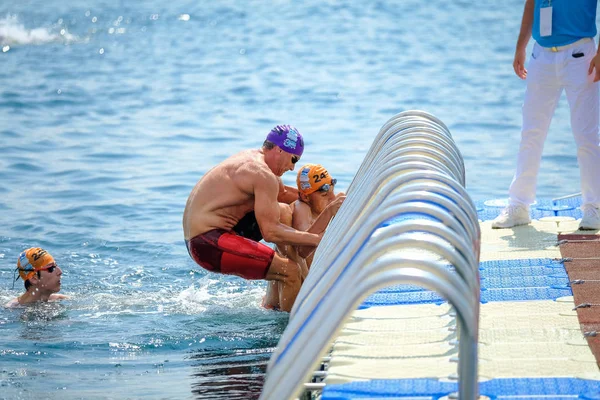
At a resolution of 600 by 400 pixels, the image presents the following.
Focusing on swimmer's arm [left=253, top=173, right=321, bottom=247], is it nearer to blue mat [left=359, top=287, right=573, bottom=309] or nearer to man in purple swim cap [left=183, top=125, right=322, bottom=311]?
man in purple swim cap [left=183, top=125, right=322, bottom=311]

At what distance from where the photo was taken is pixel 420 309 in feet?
17.0

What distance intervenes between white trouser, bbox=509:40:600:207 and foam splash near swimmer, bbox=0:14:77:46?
2153 centimetres

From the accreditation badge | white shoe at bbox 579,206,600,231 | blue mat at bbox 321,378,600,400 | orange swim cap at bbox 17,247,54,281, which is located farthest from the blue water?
the accreditation badge

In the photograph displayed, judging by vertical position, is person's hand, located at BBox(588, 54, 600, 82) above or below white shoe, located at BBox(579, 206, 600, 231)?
above

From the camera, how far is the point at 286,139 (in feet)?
21.5

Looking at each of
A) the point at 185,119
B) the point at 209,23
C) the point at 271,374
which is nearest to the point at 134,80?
the point at 185,119

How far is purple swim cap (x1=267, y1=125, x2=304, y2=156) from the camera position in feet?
21.5

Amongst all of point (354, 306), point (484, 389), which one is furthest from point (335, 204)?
point (354, 306)

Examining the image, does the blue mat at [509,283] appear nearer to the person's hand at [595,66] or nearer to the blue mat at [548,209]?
the person's hand at [595,66]

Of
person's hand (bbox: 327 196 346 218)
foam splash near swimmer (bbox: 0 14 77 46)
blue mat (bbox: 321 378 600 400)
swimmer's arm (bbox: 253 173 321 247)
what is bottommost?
blue mat (bbox: 321 378 600 400)

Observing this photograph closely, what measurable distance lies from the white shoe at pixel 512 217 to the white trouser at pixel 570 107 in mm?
222

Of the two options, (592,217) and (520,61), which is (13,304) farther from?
(592,217)

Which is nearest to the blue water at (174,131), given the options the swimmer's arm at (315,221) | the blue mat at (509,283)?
the swimmer's arm at (315,221)

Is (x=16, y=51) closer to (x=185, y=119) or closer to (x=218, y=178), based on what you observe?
(x=185, y=119)
